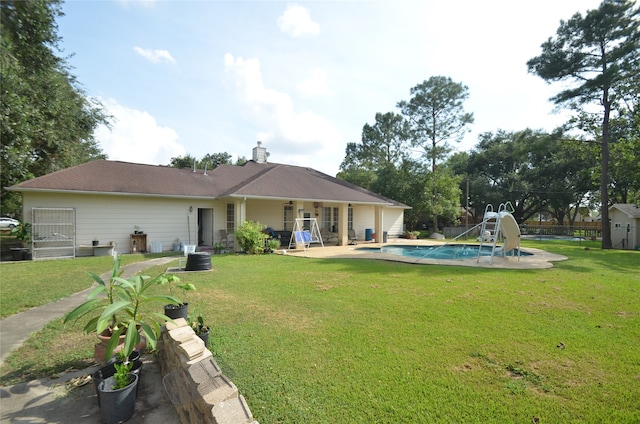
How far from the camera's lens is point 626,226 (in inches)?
858

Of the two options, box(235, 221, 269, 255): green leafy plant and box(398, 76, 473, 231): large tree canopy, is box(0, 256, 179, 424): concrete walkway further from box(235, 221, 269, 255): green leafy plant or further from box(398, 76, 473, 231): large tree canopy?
box(398, 76, 473, 231): large tree canopy

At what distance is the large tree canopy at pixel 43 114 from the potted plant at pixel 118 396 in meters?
3.84

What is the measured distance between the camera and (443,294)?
21.0ft

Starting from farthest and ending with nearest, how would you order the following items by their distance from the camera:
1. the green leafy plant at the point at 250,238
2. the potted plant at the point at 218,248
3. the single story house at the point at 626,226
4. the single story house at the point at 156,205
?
1. the single story house at the point at 626,226
2. the potted plant at the point at 218,248
3. the green leafy plant at the point at 250,238
4. the single story house at the point at 156,205

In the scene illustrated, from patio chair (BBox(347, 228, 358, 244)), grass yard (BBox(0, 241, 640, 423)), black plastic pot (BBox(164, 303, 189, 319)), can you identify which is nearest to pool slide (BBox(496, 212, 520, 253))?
grass yard (BBox(0, 241, 640, 423))

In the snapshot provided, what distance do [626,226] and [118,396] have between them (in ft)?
102

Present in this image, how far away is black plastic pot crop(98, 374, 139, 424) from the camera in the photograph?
2.52 m

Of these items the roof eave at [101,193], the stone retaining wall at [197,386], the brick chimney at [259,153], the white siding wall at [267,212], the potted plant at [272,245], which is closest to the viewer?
the stone retaining wall at [197,386]

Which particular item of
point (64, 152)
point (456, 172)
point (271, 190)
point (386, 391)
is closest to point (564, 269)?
point (386, 391)

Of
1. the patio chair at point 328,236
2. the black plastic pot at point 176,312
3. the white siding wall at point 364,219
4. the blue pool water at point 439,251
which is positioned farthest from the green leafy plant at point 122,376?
the white siding wall at point 364,219

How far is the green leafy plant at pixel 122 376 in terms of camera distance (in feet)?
8.71

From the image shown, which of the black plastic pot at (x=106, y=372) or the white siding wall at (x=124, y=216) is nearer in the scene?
the black plastic pot at (x=106, y=372)

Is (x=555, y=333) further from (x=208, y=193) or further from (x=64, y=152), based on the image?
(x=64, y=152)

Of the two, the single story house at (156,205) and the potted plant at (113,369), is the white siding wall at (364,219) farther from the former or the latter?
the potted plant at (113,369)
